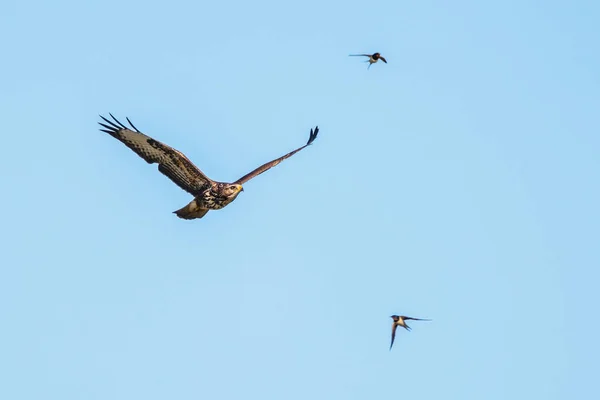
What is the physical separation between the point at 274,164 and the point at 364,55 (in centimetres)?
811

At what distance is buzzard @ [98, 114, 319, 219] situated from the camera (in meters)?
27.7

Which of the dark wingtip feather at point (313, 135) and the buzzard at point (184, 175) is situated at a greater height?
the dark wingtip feather at point (313, 135)

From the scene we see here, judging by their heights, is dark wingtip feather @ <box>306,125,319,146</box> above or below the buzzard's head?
above

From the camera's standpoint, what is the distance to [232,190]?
28453 millimetres

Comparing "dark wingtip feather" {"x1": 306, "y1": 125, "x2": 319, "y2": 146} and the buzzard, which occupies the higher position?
"dark wingtip feather" {"x1": 306, "y1": 125, "x2": 319, "y2": 146}

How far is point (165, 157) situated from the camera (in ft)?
91.9

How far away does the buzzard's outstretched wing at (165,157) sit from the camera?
A: 27656mm

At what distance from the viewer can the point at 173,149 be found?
90.7 ft

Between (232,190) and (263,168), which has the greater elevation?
(263,168)

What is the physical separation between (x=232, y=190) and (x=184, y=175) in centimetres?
106

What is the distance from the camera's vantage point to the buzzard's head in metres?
28.4

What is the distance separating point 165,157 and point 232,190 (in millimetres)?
1597

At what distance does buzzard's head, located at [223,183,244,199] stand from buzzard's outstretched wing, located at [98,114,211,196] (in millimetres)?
419

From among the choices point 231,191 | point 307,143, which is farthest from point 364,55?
point 231,191
